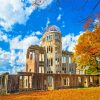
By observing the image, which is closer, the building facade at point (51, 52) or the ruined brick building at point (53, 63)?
the ruined brick building at point (53, 63)

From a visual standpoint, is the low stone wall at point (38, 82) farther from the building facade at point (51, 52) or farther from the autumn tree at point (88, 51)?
the building facade at point (51, 52)

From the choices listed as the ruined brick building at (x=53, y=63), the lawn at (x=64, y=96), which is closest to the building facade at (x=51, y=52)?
the ruined brick building at (x=53, y=63)

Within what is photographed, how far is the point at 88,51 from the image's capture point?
166 ft

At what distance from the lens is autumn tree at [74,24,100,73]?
4722 centimetres

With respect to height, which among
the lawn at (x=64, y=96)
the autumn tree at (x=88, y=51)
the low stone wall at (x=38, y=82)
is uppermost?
the autumn tree at (x=88, y=51)

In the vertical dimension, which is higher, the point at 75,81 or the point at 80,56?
the point at 80,56

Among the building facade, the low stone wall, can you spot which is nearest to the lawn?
the low stone wall

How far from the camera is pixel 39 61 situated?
67438mm

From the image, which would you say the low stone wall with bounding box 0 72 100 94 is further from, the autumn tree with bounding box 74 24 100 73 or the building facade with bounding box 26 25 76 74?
the building facade with bounding box 26 25 76 74

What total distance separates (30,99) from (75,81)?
28739 mm

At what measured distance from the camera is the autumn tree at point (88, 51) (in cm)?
4722

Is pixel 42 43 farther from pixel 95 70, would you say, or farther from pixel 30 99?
pixel 30 99

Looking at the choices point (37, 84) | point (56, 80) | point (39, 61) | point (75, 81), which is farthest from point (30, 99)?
point (39, 61)

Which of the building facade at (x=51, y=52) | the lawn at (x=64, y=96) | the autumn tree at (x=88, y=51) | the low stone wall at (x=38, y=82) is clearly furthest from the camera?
the building facade at (x=51, y=52)
